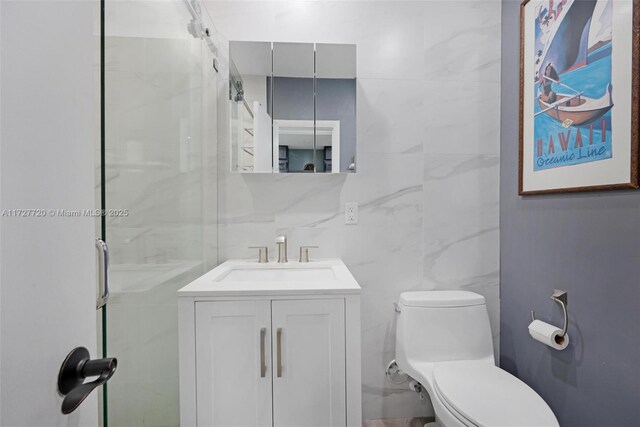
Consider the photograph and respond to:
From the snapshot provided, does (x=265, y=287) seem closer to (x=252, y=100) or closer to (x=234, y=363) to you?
(x=234, y=363)

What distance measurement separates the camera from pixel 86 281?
0.44 metres

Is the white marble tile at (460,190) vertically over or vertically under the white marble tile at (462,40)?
under

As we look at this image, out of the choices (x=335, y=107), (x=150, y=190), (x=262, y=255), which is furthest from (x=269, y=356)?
(x=335, y=107)

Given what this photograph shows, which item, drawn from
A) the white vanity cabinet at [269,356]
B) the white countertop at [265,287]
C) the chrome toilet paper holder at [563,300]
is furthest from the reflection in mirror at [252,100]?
the chrome toilet paper holder at [563,300]

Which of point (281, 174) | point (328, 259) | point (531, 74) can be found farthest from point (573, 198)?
point (281, 174)

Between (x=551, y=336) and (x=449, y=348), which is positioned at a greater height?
(x=551, y=336)

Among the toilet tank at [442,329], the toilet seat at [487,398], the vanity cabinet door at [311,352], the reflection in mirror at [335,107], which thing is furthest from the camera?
the reflection in mirror at [335,107]

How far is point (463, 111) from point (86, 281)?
1.76 metres

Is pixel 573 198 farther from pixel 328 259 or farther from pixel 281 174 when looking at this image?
pixel 281 174

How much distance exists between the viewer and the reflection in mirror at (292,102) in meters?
1.54

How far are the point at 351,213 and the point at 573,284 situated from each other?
97 centimetres

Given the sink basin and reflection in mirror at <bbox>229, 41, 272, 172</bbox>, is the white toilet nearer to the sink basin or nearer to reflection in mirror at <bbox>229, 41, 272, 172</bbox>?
the sink basin

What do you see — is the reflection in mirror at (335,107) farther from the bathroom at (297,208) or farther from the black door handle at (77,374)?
the black door handle at (77,374)

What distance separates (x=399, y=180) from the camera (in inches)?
65.4
